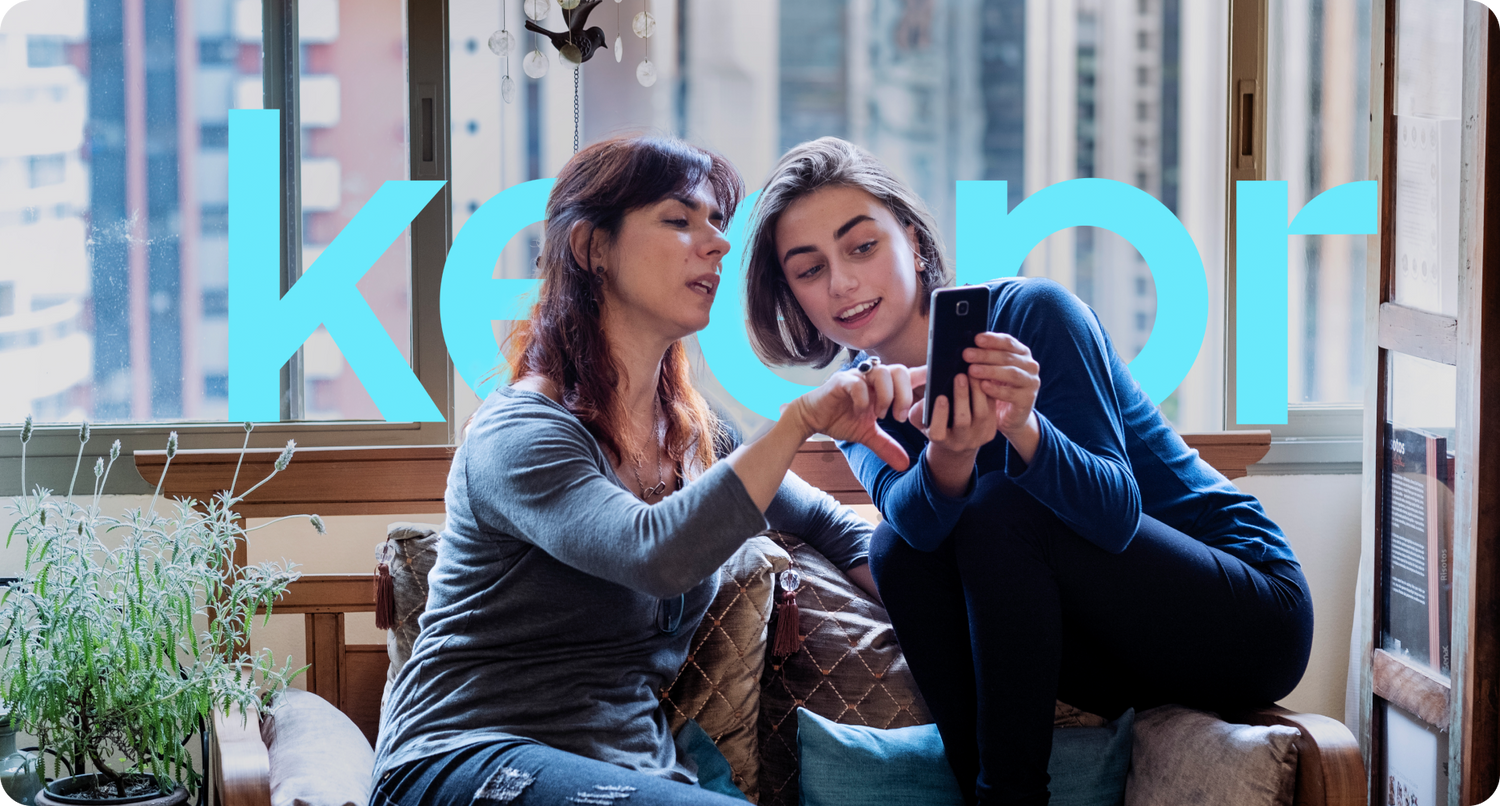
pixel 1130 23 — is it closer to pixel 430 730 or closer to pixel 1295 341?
pixel 1295 341

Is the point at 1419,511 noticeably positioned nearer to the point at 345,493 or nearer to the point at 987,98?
the point at 987,98

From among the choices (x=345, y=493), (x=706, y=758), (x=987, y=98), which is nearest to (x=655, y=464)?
(x=706, y=758)

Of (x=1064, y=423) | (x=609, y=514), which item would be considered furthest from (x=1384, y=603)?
(x=609, y=514)

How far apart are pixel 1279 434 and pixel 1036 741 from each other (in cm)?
154

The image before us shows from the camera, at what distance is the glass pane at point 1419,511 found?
203 cm

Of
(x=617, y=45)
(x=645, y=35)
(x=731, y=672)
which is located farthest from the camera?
(x=617, y=45)

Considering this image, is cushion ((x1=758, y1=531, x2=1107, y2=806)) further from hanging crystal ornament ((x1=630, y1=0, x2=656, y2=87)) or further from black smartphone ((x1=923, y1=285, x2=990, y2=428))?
hanging crystal ornament ((x1=630, y1=0, x2=656, y2=87))

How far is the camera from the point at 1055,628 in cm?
132

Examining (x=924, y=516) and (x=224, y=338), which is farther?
(x=224, y=338)

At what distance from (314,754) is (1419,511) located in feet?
6.35

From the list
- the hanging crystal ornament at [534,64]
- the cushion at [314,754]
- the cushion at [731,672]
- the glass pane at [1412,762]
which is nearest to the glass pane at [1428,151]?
the glass pane at [1412,762]

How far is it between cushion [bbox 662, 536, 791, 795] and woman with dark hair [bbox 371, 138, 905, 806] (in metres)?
0.08

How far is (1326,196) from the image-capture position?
2473 millimetres

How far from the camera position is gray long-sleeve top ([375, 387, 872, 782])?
4.00ft
